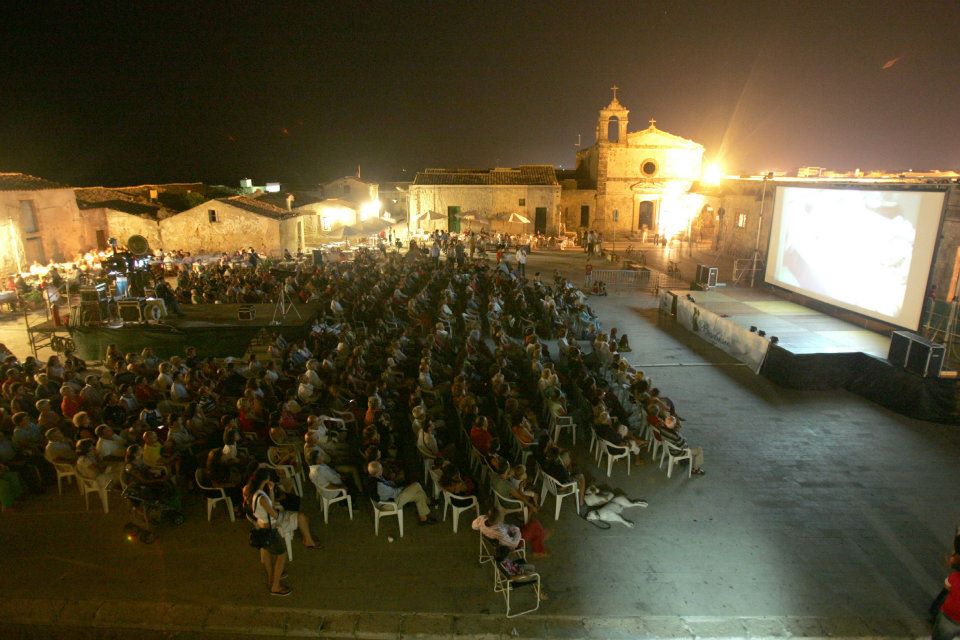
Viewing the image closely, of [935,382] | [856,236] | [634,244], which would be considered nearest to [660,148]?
[634,244]

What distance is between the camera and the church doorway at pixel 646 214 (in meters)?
35.4

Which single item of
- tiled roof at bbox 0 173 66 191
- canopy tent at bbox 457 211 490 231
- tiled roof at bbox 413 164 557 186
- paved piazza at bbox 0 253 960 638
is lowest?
paved piazza at bbox 0 253 960 638

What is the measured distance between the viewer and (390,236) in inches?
1233

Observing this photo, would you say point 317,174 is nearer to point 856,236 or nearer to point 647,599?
point 856,236

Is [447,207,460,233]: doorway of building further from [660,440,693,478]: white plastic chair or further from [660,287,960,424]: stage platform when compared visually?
[660,440,693,478]: white plastic chair

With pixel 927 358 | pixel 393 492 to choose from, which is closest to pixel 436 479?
pixel 393 492

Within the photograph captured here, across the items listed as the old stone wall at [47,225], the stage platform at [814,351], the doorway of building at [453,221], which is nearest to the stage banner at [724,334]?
the stage platform at [814,351]

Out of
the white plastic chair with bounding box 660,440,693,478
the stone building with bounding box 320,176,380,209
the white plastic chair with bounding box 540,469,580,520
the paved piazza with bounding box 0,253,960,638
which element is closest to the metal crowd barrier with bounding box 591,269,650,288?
the paved piazza with bounding box 0,253,960,638

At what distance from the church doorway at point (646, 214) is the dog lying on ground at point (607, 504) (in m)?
31.1

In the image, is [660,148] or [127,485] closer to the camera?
[127,485]

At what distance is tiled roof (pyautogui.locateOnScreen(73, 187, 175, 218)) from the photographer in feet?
94.4

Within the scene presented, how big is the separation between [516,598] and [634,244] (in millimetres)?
28613

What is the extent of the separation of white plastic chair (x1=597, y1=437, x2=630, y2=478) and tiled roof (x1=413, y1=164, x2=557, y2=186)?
27.5 metres

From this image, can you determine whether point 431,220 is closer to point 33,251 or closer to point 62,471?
point 33,251
